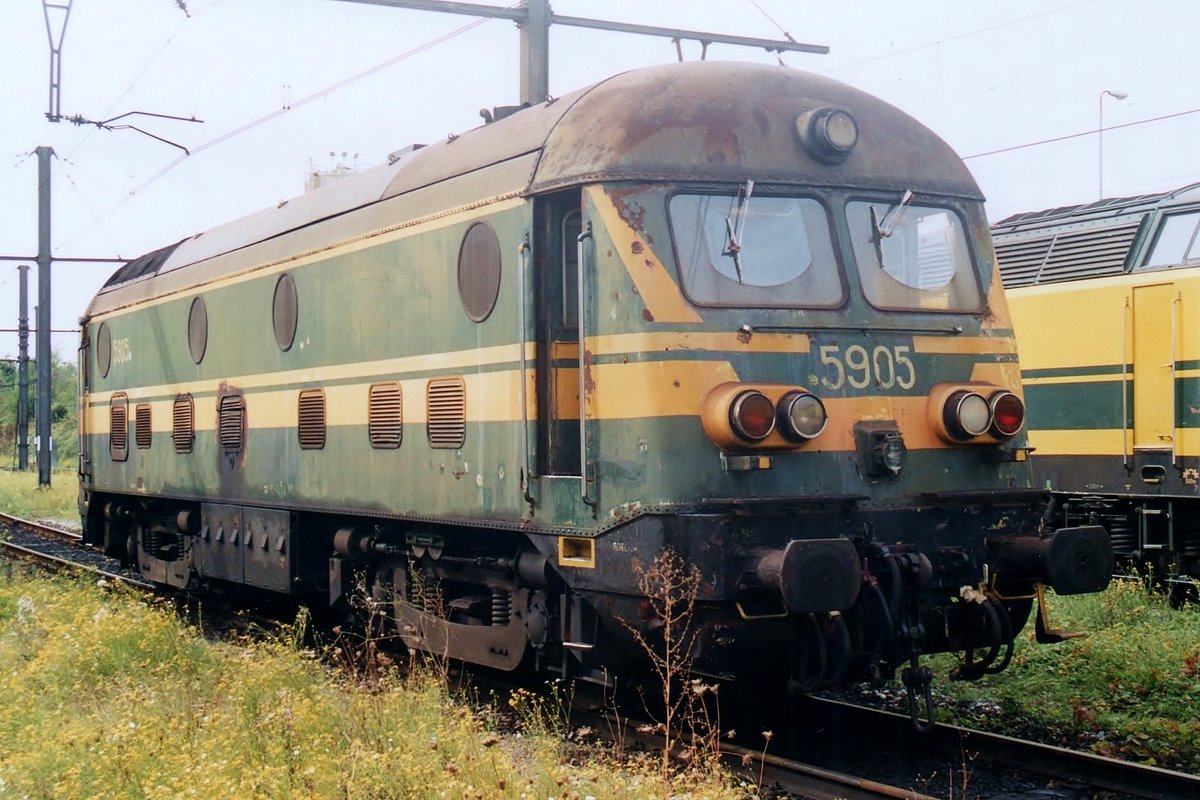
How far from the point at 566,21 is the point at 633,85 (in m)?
7.22

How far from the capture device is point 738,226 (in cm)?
728

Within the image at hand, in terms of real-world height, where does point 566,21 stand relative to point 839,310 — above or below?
above

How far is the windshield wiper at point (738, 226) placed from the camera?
23.7ft

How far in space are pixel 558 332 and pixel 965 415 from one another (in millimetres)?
2242

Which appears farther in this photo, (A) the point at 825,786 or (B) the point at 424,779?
(A) the point at 825,786

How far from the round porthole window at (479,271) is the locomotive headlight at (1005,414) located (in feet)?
9.31

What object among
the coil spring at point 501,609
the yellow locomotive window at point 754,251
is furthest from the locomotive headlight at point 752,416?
the coil spring at point 501,609

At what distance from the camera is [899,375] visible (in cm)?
751

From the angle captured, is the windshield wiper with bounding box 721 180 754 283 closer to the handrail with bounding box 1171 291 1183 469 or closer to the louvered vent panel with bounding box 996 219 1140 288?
the handrail with bounding box 1171 291 1183 469

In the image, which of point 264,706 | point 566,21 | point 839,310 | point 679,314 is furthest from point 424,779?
point 566,21

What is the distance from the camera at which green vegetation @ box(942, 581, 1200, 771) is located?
764 cm

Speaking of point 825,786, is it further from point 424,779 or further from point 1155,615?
point 1155,615

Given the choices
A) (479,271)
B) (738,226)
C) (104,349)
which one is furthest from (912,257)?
(104,349)

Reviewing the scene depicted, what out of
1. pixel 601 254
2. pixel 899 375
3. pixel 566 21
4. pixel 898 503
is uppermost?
pixel 566 21
